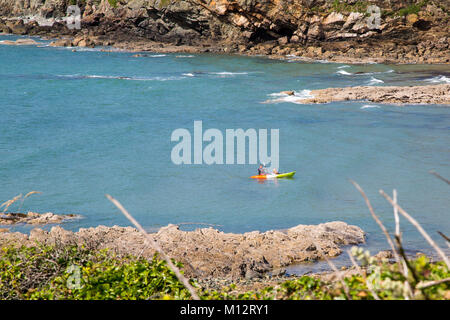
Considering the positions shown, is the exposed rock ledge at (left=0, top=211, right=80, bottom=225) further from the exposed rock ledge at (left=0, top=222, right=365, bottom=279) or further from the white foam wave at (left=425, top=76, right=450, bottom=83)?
the white foam wave at (left=425, top=76, right=450, bottom=83)


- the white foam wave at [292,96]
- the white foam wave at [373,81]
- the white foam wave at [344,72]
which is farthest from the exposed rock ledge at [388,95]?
the white foam wave at [344,72]

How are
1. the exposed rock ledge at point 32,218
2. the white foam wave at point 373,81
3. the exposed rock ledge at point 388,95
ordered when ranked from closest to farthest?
the exposed rock ledge at point 32,218
the exposed rock ledge at point 388,95
the white foam wave at point 373,81

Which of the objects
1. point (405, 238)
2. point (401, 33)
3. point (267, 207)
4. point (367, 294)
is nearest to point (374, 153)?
point (267, 207)

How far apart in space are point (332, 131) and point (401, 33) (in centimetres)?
4316

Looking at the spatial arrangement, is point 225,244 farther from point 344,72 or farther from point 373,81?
point 344,72

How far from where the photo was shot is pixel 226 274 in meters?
14.4

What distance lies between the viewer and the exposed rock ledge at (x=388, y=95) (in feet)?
142

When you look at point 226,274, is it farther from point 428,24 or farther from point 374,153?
point 428,24

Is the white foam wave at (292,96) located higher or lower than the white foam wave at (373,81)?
lower

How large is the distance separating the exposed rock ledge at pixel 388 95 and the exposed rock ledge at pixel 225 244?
90.9ft

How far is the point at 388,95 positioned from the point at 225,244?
3213cm

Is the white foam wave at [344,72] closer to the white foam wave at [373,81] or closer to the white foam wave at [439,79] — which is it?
the white foam wave at [373,81]

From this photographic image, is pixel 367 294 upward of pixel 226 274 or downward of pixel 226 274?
upward

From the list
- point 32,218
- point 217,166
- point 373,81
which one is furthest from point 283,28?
point 32,218
